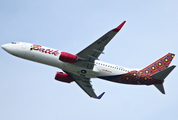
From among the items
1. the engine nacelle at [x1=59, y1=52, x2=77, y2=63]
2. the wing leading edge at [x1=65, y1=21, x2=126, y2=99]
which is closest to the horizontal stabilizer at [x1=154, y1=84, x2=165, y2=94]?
the wing leading edge at [x1=65, y1=21, x2=126, y2=99]

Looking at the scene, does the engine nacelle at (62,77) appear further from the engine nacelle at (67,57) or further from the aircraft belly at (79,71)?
the engine nacelle at (67,57)

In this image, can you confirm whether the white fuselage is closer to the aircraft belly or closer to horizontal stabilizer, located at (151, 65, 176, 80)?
the aircraft belly

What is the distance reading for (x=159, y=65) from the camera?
6119cm

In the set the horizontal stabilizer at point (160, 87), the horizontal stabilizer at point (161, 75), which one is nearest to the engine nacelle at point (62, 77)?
the horizontal stabilizer at point (161, 75)

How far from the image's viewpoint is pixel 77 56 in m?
56.2

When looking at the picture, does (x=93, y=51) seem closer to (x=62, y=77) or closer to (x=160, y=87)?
(x=62, y=77)

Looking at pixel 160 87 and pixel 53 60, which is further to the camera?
pixel 160 87

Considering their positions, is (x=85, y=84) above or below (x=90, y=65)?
below

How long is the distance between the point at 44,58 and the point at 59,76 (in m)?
6.99

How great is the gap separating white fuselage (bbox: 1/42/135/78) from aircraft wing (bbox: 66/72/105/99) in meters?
4.04

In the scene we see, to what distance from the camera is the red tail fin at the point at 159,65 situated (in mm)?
60084

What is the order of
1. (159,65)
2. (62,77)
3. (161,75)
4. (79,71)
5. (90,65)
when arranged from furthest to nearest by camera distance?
(62,77)
(159,65)
(79,71)
(90,65)
(161,75)

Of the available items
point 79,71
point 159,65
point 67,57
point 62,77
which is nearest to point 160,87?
point 159,65

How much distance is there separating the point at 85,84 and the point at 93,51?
11.6 metres
